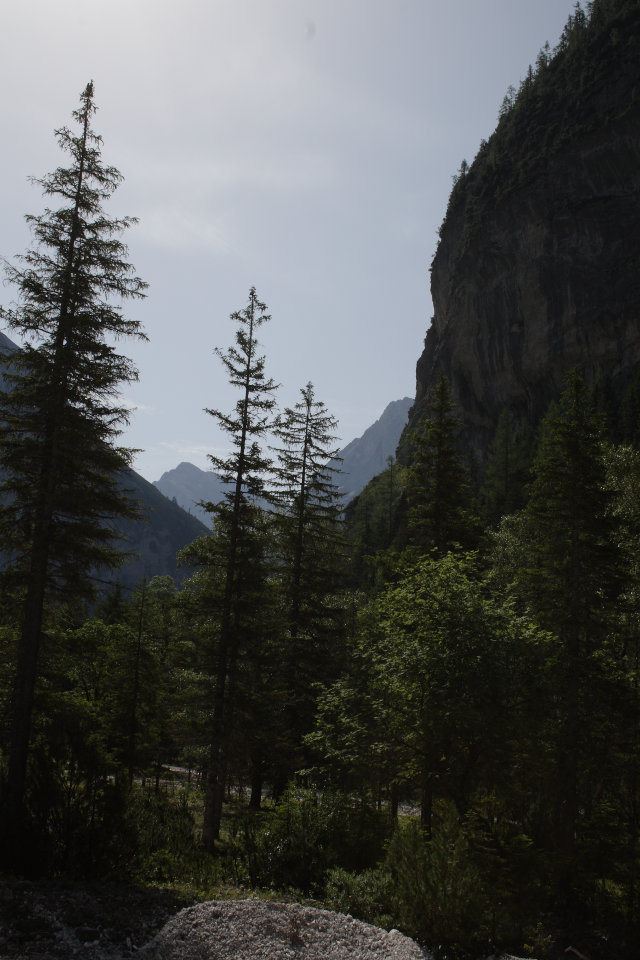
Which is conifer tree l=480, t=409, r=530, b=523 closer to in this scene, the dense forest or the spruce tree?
the dense forest

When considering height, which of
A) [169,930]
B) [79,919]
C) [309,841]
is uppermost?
[79,919]

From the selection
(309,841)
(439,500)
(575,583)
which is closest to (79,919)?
(309,841)

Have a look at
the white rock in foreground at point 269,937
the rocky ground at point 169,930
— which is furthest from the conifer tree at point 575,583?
the rocky ground at point 169,930

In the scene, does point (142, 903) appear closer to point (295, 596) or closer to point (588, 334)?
point (295, 596)

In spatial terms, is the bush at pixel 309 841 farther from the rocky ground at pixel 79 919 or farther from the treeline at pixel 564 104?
the treeline at pixel 564 104

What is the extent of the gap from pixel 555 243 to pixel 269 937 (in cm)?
7362

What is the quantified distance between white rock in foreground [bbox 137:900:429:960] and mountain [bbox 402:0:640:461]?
54908 millimetres

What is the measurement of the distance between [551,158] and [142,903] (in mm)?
80422

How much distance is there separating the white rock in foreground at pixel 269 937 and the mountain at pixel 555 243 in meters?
54.9

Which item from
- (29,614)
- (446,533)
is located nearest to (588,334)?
(446,533)

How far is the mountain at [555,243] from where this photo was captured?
61.5m

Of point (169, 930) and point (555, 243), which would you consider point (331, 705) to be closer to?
point (169, 930)

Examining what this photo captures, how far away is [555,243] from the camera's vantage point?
66.0 metres

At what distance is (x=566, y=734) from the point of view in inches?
489
